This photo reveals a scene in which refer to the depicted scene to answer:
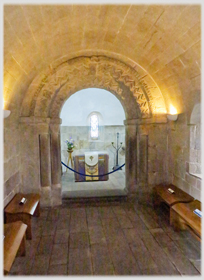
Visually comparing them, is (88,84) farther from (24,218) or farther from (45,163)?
(24,218)

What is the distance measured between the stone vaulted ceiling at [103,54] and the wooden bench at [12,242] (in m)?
1.68

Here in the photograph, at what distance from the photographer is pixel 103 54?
357 centimetres

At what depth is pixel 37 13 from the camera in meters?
2.15

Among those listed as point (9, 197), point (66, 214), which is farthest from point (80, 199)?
point (9, 197)

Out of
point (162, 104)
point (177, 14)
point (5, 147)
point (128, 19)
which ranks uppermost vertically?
point (128, 19)

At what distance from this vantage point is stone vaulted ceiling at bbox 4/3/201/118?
7.30ft

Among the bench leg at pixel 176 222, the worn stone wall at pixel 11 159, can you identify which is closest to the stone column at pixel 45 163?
the worn stone wall at pixel 11 159

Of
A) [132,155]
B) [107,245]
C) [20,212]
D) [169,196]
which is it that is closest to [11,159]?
[20,212]

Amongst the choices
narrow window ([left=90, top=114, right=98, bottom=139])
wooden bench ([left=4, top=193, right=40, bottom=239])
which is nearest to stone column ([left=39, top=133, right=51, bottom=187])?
wooden bench ([left=4, top=193, right=40, bottom=239])

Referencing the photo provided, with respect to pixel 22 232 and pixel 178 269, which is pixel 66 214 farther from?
pixel 178 269

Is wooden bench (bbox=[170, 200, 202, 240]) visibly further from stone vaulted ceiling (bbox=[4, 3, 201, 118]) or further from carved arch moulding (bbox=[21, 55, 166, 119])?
carved arch moulding (bbox=[21, 55, 166, 119])

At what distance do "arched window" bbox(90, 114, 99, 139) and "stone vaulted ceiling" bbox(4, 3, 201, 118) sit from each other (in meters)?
3.86

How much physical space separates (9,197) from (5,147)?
0.79 m

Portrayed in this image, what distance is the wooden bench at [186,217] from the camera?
246 cm
